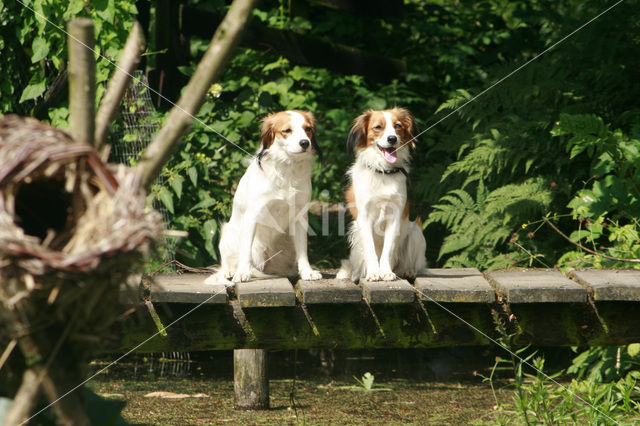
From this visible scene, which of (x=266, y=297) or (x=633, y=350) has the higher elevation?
(x=266, y=297)

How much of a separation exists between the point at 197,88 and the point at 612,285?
2678mm

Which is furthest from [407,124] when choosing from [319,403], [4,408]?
[4,408]

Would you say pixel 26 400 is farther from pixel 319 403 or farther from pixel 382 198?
pixel 319 403

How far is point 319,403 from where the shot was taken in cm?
472

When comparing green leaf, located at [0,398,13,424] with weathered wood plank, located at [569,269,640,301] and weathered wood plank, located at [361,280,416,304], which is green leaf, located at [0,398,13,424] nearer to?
weathered wood plank, located at [361,280,416,304]

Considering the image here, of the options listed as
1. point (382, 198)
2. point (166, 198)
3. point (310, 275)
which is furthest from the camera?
point (166, 198)

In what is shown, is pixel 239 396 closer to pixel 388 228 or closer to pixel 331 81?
pixel 388 228

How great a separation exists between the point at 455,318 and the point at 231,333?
3.37 ft

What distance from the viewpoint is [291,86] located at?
6.13m

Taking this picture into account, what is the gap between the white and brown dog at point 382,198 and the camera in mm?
4012

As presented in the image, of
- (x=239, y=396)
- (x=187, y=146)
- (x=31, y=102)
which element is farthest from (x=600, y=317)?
(x=31, y=102)

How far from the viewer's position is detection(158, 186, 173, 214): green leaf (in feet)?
16.1

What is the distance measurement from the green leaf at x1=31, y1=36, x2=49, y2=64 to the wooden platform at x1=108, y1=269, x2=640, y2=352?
2420 millimetres

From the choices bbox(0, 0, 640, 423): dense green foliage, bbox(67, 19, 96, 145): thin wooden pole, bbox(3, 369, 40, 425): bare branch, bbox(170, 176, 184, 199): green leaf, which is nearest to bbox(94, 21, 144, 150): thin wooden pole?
bbox(67, 19, 96, 145): thin wooden pole
